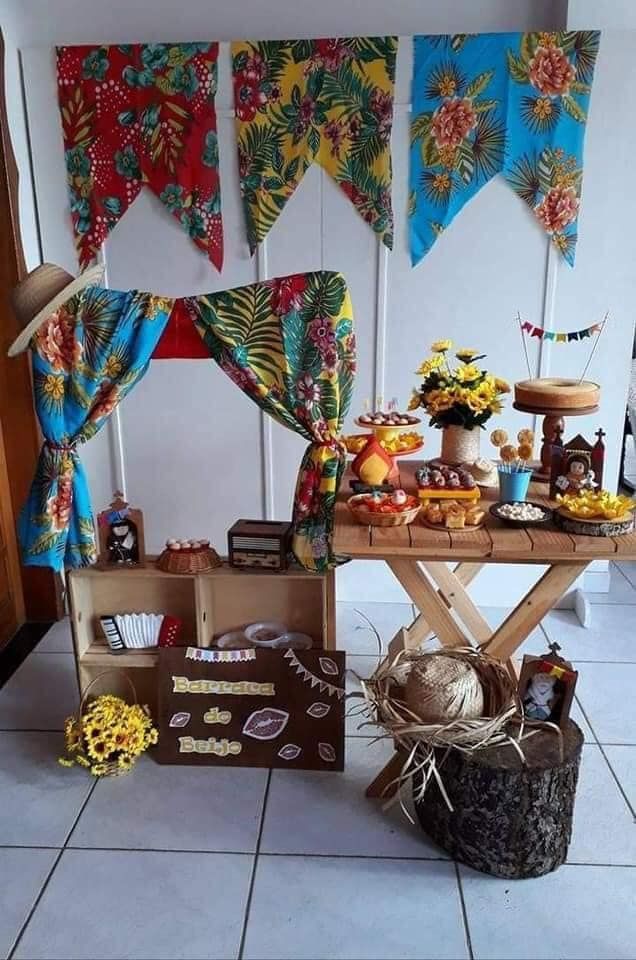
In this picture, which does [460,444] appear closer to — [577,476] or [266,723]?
[577,476]

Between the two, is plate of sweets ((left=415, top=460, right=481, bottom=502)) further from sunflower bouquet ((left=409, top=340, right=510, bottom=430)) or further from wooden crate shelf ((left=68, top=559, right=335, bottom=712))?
wooden crate shelf ((left=68, top=559, right=335, bottom=712))

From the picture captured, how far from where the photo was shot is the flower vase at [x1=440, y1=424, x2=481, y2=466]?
264cm

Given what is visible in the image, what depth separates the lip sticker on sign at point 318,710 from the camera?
2.55 m

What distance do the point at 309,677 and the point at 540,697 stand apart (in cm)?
74

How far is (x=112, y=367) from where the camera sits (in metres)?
2.37

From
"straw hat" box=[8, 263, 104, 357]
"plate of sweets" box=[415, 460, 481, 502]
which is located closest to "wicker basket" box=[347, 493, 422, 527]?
"plate of sweets" box=[415, 460, 481, 502]

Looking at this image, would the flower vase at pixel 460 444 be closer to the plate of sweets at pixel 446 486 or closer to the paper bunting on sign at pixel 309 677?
the plate of sweets at pixel 446 486

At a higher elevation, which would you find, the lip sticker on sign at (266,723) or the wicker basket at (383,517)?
the wicker basket at (383,517)

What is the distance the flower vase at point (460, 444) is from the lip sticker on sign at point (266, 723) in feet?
3.31

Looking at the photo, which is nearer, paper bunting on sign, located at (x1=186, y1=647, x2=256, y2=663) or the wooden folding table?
the wooden folding table

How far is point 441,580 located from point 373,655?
59 cm

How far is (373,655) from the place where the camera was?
3303mm

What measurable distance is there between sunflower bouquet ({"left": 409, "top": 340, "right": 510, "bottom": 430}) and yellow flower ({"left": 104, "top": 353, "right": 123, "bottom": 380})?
0.94 meters

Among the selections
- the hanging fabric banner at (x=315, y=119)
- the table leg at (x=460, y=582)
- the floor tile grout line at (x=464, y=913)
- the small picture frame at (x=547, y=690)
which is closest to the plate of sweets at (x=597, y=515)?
the small picture frame at (x=547, y=690)
